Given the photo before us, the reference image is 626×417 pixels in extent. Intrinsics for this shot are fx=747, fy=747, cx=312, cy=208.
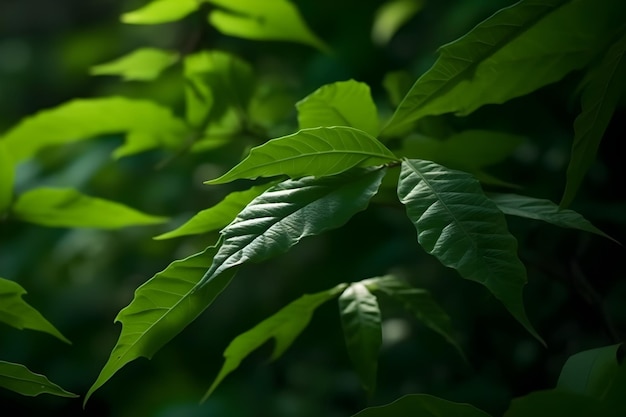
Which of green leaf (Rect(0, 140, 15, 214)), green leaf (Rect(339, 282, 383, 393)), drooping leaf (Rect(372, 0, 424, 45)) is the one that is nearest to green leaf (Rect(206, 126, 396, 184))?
green leaf (Rect(339, 282, 383, 393))

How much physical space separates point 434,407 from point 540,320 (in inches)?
14.5

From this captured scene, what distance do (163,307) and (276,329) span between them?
0.14 m

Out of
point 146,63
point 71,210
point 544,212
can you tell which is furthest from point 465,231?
point 146,63

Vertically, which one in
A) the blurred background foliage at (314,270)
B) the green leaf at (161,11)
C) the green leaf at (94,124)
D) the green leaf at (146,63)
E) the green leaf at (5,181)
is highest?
the green leaf at (161,11)

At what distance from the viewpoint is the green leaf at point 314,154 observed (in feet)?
1.28

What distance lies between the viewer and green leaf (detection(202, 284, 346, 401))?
0.48 metres

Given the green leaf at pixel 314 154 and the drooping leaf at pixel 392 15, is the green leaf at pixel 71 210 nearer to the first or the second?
the green leaf at pixel 314 154

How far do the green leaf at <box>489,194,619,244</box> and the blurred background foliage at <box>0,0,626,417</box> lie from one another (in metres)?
0.17

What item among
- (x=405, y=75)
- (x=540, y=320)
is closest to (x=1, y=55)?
(x=405, y=75)

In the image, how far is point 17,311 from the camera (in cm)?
42

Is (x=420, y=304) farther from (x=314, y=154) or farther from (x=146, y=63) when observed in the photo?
(x=146, y=63)

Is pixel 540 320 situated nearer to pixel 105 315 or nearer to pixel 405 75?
pixel 405 75

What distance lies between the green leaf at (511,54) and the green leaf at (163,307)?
14cm

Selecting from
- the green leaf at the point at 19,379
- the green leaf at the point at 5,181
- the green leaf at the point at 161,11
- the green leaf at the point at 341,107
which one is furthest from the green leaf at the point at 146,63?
the green leaf at the point at 19,379
